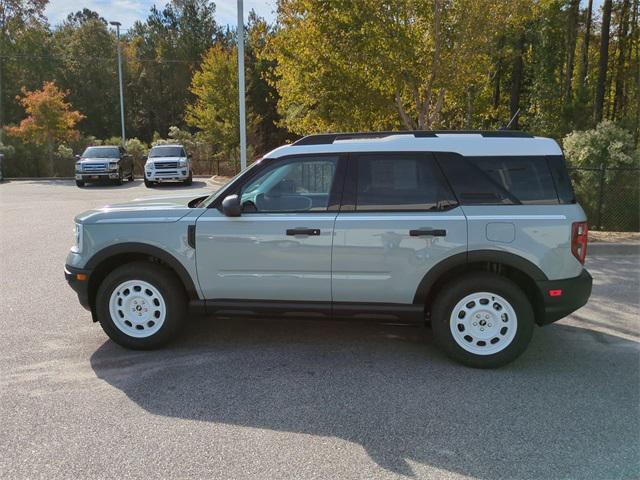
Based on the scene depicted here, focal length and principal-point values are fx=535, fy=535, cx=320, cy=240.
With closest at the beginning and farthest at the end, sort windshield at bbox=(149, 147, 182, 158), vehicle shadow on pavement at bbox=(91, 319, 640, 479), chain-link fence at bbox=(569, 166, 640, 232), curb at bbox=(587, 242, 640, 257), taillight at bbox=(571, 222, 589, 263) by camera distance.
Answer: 1. vehicle shadow on pavement at bbox=(91, 319, 640, 479)
2. taillight at bbox=(571, 222, 589, 263)
3. curb at bbox=(587, 242, 640, 257)
4. chain-link fence at bbox=(569, 166, 640, 232)
5. windshield at bbox=(149, 147, 182, 158)

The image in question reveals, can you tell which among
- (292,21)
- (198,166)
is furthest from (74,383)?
(198,166)

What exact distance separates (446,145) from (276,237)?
1613 mm

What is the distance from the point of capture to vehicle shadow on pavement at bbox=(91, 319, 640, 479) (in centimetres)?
325

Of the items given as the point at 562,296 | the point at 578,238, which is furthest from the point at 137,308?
the point at 578,238

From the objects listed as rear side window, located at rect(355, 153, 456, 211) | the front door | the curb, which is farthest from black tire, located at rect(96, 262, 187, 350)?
the curb

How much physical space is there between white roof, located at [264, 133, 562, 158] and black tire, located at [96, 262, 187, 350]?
1435 mm

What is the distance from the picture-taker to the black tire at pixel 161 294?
15.4 feet

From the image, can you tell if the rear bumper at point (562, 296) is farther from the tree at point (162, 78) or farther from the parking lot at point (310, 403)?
the tree at point (162, 78)

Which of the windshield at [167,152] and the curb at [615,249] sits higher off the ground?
the windshield at [167,152]

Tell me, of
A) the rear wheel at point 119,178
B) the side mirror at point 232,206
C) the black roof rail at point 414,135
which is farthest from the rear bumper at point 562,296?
the rear wheel at point 119,178

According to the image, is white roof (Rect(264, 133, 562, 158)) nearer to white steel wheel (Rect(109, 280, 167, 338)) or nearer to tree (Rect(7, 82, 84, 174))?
white steel wheel (Rect(109, 280, 167, 338))

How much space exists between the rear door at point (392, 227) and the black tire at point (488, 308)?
0.26m

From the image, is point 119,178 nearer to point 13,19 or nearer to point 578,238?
point 578,238

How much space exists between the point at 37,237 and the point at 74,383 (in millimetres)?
7538
